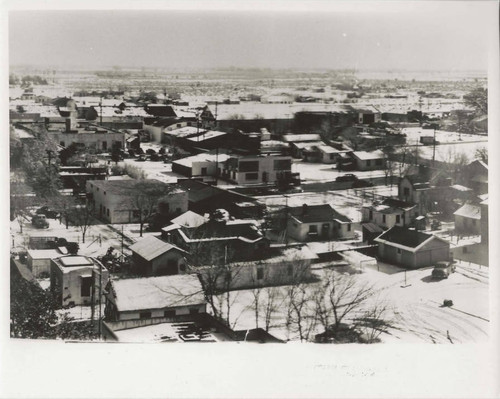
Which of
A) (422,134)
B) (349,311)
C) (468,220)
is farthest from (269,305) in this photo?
(422,134)

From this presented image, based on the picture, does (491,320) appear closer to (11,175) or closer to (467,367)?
(467,367)

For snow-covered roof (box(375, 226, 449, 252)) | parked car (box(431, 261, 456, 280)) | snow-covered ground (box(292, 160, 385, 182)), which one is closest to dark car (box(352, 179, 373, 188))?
snow-covered ground (box(292, 160, 385, 182))

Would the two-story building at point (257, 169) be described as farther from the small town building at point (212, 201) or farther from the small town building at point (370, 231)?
the small town building at point (370, 231)

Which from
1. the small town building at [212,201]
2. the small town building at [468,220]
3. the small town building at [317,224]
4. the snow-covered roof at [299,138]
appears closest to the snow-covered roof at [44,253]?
the small town building at [212,201]

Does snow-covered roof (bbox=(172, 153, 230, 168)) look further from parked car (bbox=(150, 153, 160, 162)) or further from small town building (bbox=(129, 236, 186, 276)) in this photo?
small town building (bbox=(129, 236, 186, 276))

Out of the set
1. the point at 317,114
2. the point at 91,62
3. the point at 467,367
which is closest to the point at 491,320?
the point at 467,367
